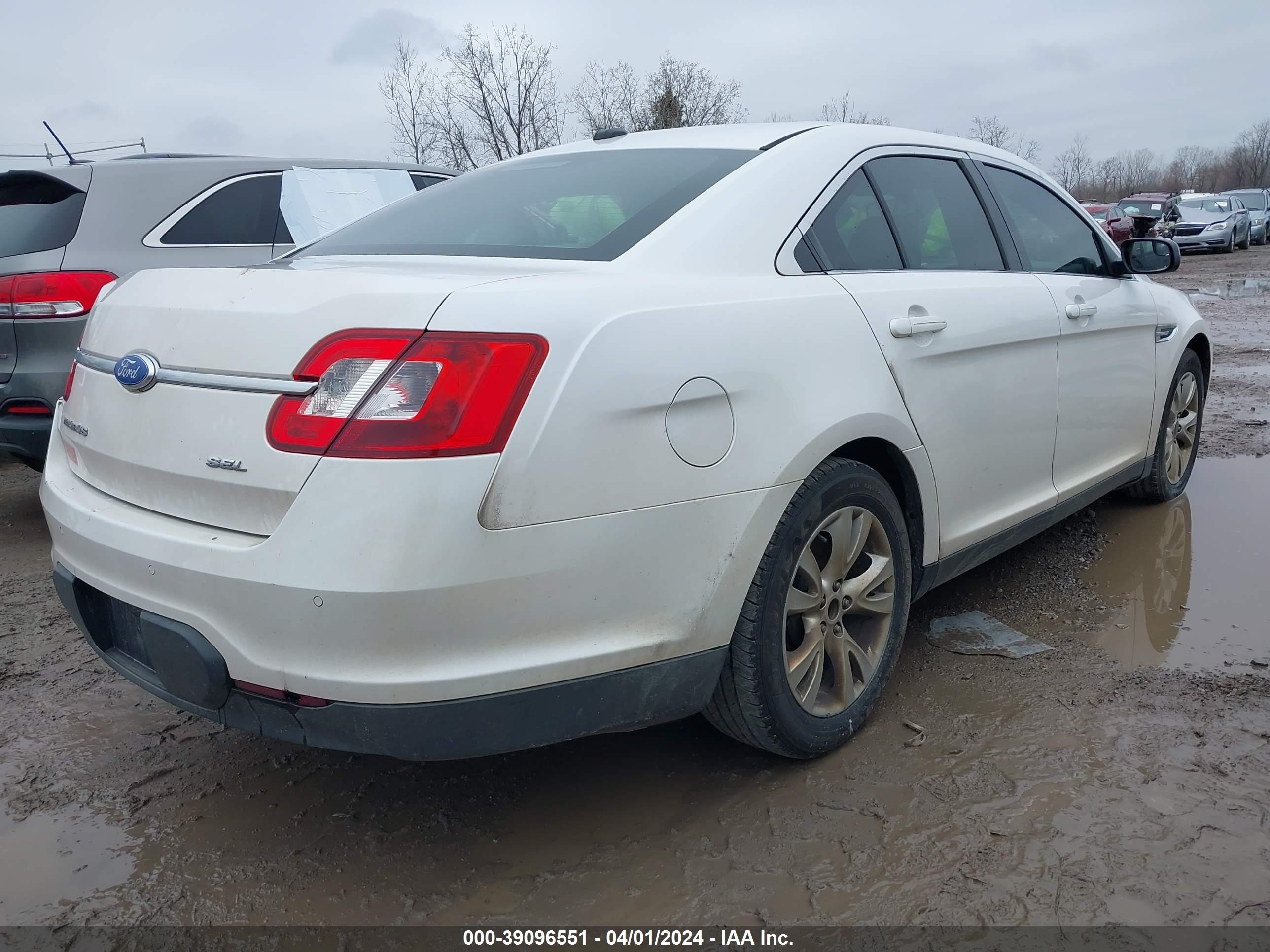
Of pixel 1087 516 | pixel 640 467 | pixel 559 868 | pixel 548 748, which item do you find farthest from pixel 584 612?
pixel 1087 516

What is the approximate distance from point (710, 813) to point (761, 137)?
1.77 metres

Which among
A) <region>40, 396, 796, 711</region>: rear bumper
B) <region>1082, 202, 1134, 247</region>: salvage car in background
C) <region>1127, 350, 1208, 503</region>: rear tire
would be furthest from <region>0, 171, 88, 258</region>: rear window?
<region>1082, 202, 1134, 247</region>: salvage car in background

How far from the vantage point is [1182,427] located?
461 centimetres

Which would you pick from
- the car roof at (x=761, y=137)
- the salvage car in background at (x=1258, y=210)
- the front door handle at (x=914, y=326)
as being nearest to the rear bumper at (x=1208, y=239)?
the salvage car in background at (x=1258, y=210)

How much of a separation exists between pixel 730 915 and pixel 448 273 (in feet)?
4.57

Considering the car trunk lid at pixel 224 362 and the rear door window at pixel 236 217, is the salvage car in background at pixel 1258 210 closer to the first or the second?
the rear door window at pixel 236 217

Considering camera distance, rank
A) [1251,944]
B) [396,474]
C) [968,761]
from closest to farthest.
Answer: [396,474]
[1251,944]
[968,761]

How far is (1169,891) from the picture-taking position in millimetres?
1981

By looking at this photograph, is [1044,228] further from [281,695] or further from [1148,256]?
[281,695]

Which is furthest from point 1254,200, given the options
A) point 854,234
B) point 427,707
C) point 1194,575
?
point 427,707

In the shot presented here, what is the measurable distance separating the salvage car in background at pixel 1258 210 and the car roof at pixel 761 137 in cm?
3007

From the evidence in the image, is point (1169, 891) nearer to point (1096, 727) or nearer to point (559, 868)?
point (1096, 727)

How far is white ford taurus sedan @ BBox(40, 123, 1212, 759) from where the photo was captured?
1758 mm

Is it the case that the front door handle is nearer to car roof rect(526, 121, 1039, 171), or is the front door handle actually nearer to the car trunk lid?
car roof rect(526, 121, 1039, 171)
